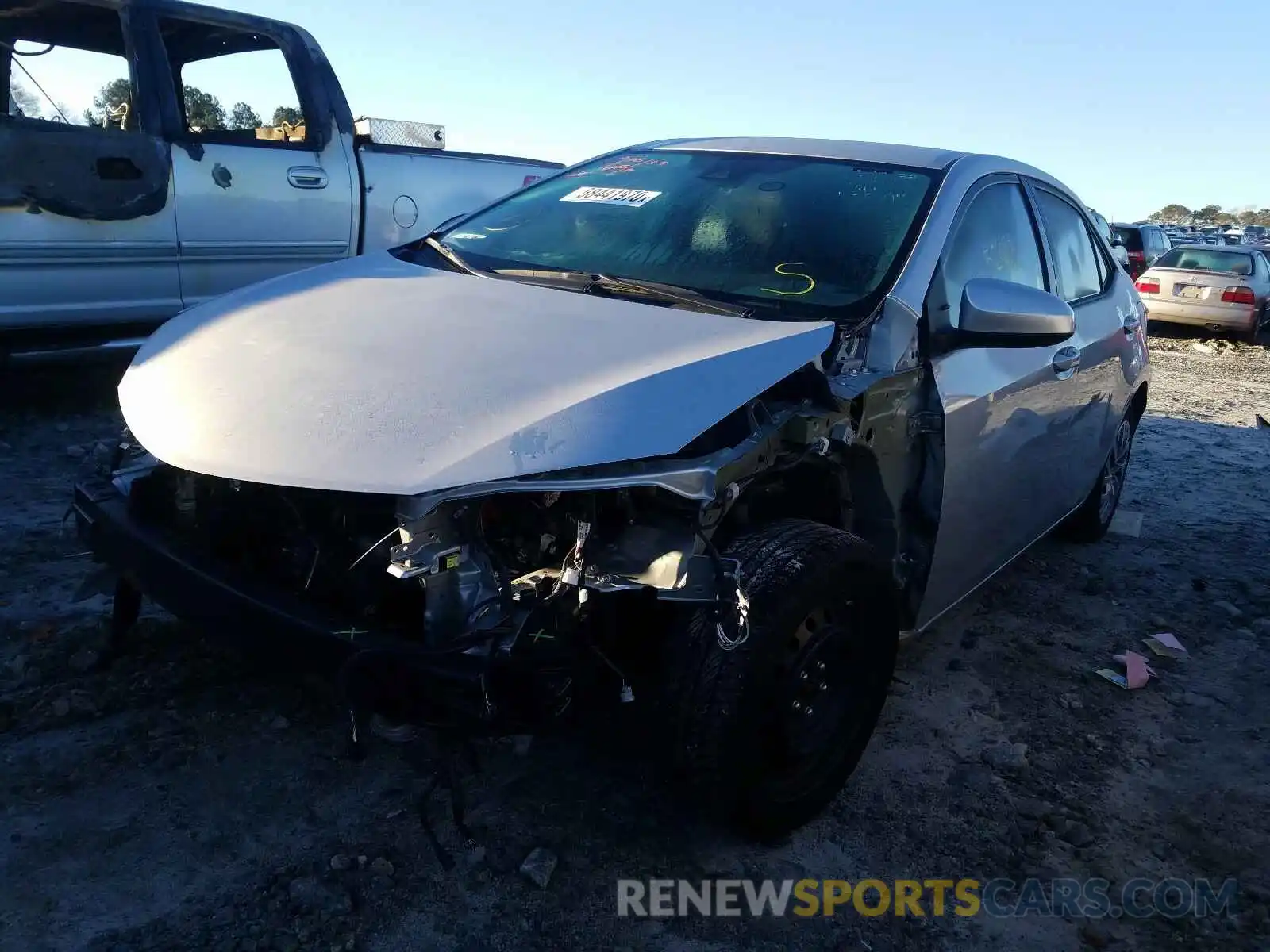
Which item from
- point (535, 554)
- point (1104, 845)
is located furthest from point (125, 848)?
point (1104, 845)

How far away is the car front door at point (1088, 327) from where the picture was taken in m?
3.68

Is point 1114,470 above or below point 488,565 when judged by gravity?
below

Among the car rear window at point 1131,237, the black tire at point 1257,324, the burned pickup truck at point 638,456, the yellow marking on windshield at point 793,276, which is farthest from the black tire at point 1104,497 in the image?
the car rear window at point 1131,237

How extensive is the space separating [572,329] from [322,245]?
156 inches

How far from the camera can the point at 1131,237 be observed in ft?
59.6

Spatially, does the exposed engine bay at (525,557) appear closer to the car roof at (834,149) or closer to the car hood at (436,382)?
the car hood at (436,382)

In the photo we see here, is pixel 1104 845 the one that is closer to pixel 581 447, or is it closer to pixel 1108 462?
pixel 581 447

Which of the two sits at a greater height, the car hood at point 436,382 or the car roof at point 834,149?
the car roof at point 834,149

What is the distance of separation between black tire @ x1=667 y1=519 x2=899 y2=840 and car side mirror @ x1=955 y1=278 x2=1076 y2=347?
770 mm

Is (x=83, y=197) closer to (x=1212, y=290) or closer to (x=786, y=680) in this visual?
(x=786, y=680)

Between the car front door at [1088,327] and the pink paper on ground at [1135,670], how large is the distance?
69 centimetres

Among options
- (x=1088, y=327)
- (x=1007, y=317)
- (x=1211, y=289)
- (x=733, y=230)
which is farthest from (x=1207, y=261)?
(x=733, y=230)

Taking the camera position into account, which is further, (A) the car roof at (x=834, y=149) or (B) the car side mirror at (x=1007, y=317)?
(A) the car roof at (x=834, y=149)

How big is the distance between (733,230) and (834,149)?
0.63 metres
